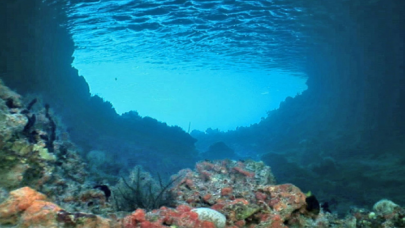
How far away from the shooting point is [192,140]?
2431cm

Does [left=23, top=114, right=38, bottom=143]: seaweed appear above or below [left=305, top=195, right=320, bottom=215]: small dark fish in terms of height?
above

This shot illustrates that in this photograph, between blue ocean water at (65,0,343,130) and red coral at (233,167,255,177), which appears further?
blue ocean water at (65,0,343,130)

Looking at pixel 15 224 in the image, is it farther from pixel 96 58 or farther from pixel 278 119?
pixel 278 119

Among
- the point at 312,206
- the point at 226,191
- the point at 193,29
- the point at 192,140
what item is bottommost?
the point at 192,140

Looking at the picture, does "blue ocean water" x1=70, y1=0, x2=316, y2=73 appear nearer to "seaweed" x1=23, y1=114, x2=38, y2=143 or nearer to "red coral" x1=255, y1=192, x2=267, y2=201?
"seaweed" x1=23, y1=114, x2=38, y2=143

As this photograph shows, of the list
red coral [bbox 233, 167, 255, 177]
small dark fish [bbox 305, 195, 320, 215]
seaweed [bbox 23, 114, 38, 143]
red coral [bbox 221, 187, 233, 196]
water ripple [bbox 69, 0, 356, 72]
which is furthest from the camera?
water ripple [bbox 69, 0, 356, 72]

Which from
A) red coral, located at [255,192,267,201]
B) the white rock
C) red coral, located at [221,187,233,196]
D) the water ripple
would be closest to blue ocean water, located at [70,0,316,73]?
the water ripple

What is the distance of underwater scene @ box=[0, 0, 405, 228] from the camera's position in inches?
160

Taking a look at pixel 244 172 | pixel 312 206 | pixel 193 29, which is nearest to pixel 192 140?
pixel 193 29

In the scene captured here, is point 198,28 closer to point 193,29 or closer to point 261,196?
point 193,29

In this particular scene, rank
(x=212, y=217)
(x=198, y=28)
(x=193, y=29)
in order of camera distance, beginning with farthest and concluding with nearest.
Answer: (x=193, y=29)
(x=198, y=28)
(x=212, y=217)

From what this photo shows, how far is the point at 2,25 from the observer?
41.0ft

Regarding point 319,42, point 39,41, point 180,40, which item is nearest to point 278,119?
point 319,42

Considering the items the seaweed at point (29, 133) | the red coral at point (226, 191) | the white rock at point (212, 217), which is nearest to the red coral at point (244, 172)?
the red coral at point (226, 191)
